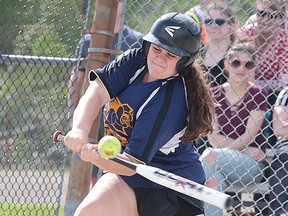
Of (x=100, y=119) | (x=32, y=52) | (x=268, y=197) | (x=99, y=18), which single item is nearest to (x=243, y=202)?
(x=268, y=197)

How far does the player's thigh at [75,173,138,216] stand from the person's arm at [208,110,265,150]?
4.82 feet

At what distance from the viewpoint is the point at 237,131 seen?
5.63m

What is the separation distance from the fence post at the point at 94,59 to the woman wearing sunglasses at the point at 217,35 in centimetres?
75

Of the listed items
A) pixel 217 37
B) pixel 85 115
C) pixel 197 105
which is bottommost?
pixel 217 37

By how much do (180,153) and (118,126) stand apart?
0.38 meters

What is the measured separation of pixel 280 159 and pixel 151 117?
1.84 metres

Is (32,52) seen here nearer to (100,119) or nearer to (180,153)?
(100,119)

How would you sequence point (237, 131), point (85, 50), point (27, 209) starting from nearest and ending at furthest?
point (237, 131) → point (85, 50) → point (27, 209)

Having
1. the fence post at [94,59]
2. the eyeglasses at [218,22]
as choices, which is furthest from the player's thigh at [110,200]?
the eyeglasses at [218,22]

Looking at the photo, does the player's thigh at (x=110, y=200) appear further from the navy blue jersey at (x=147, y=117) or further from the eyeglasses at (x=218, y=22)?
the eyeglasses at (x=218, y=22)

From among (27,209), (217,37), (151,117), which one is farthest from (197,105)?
(27,209)

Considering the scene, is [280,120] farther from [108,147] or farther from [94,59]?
[108,147]

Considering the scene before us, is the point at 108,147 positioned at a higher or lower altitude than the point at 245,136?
higher

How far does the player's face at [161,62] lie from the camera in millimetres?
4020
